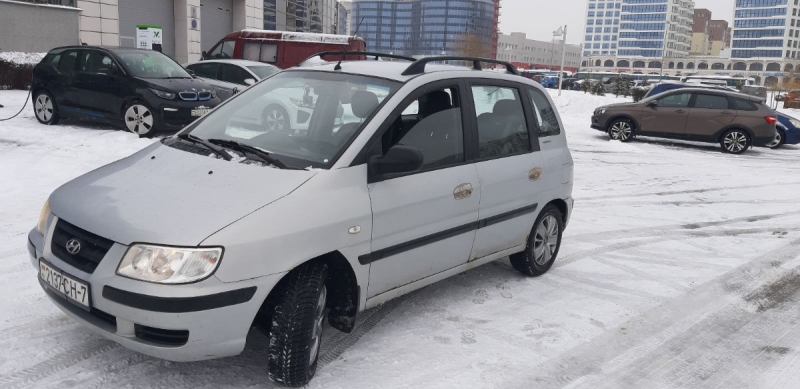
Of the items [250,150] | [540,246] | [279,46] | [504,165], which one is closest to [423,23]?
[279,46]

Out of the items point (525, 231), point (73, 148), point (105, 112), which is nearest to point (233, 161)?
point (525, 231)

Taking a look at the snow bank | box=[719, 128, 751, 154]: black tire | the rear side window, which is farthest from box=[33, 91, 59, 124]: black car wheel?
the rear side window

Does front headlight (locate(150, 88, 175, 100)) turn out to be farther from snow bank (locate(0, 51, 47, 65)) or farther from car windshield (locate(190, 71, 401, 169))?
snow bank (locate(0, 51, 47, 65))

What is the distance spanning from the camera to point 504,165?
476 cm

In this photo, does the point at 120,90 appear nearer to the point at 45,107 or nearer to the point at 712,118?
the point at 45,107

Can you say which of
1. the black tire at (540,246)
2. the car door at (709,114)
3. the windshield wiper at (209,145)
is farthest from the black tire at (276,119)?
the car door at (709,114)

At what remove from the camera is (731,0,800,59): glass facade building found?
445ft

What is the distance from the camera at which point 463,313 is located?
15.3 ft

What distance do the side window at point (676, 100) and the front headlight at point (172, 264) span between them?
1561 cm

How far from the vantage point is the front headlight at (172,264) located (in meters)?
2.96

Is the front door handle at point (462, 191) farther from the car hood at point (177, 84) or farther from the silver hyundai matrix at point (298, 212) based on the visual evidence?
the car hood at point (177, 84)

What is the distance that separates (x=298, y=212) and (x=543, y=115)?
2876 millimetres

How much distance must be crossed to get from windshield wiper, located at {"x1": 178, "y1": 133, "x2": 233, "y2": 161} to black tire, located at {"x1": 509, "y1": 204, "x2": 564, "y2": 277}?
2640 millimetres

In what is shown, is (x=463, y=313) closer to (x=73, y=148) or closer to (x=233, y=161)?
(x=233, y=161)
